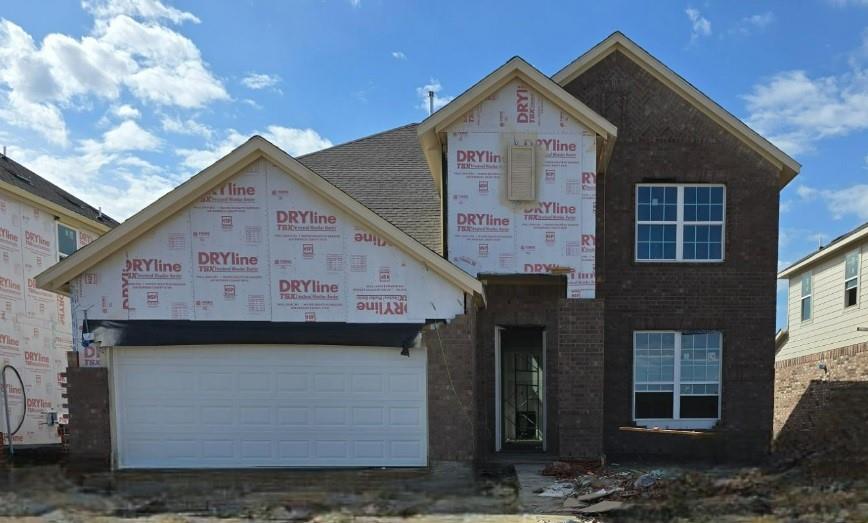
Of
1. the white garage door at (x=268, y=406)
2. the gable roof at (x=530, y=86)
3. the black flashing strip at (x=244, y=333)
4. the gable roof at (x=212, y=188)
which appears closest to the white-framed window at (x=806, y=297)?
the gable roof at (x=530, y=86)

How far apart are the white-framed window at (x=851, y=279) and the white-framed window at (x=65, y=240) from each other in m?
22.3

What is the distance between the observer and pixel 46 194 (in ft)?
49.0

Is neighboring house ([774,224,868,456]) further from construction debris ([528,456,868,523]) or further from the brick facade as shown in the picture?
the brick facade

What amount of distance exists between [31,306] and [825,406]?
20269 millimetres

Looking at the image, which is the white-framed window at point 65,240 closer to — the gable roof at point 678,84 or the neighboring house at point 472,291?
the neighboring house at point 472,291

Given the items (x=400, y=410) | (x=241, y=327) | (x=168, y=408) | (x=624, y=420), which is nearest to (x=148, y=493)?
(x=168, y=408)

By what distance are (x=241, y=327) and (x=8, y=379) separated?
8161 mm

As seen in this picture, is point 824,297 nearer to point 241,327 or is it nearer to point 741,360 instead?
point 741,360

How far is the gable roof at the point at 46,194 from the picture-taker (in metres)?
13.4

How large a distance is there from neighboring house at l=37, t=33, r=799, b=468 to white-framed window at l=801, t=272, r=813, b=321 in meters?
8.94

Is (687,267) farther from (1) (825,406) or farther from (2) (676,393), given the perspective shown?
(1) (825,406)

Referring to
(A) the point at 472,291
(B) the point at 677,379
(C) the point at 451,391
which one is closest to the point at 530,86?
(A) the point at 472,291

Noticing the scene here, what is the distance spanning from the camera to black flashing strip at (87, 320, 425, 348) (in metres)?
8.91

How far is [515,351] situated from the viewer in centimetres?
1180
